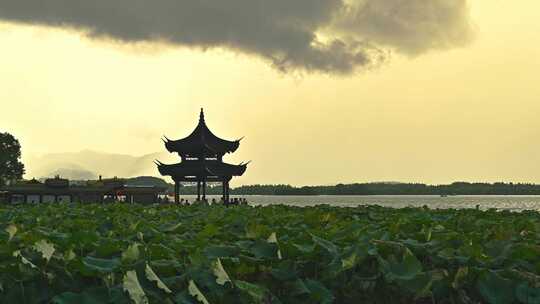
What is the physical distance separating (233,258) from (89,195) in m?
48.9

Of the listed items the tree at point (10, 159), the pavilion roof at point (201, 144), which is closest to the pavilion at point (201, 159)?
the pavilion roof at point (201, 144)

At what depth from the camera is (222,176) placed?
42.5m

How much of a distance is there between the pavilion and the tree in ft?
104

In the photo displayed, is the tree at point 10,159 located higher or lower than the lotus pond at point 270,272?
higher

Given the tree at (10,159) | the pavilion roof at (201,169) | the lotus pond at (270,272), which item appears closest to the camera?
the lotus pond at (270,272)

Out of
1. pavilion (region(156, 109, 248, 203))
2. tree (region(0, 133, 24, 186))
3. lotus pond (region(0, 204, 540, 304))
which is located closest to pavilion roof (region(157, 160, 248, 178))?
pavilion (region(156, 109, 248, 203))

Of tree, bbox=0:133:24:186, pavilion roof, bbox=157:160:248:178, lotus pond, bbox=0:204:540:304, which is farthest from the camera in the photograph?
tree, bbox=0:133:24:186

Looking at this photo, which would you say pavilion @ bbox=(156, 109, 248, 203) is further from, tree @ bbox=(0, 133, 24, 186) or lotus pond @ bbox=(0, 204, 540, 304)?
lotus pond @ bbox=(0, 204, 540, 304)

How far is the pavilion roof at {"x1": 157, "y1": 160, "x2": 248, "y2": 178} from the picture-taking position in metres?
41.5

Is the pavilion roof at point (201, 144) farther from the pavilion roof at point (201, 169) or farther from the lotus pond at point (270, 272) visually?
the lotus pond at point (270, 272)

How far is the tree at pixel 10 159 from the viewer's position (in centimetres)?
6681

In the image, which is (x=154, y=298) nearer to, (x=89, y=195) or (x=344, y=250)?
(x=344, y=250)

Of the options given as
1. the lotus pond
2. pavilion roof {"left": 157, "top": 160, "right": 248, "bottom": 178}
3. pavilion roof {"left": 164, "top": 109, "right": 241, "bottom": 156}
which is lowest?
the lotus pond

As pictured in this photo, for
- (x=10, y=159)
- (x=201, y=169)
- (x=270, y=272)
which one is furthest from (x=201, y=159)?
(x=270, y=272)
